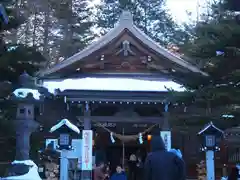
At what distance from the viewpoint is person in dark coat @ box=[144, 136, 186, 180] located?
5.38 m

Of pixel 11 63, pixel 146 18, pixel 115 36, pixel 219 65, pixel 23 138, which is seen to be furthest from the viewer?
pixel 146 18

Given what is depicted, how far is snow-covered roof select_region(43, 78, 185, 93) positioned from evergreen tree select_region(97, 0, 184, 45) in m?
17.3

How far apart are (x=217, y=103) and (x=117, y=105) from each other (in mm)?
6370

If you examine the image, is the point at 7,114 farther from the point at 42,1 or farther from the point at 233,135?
the point at 42,1

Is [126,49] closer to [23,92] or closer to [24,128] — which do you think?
[23,92]

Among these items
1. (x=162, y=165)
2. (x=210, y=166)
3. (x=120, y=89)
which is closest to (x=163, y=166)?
(x=162, y=165)

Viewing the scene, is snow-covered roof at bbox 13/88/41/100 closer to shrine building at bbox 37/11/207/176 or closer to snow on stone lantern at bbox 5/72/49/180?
snow on stone lantern at bbox 5/72/49/180

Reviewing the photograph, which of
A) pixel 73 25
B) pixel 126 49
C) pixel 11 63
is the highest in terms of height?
pixel 73 25

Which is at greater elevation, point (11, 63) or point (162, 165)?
point (11, 63)

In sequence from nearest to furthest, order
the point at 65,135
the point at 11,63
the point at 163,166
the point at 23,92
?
the point at 163,166
the point at 23,92
the point at 11,63
the point at 65,135

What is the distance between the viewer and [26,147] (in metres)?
8.99

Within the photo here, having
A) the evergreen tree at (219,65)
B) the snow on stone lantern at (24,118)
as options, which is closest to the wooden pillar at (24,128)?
the snow on stone lantern at (24,118)

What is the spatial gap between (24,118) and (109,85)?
706 centimetres

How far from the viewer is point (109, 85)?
1594cm
